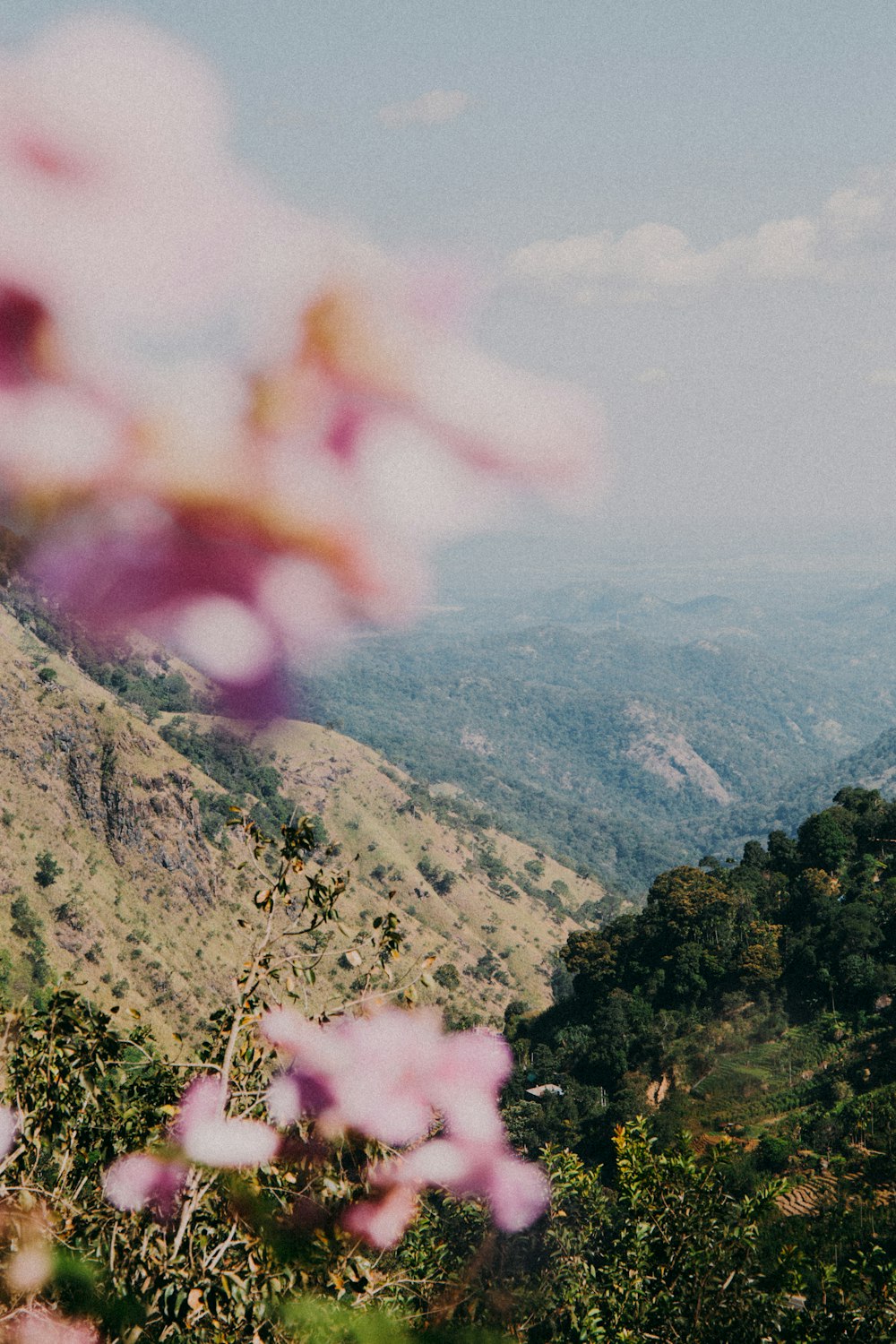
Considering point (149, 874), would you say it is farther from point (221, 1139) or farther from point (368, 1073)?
point (368, 1073)

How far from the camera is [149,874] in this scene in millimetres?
102438

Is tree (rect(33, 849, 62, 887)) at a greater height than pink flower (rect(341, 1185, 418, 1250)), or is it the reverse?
tree (rect(33, 849, 62, 887))

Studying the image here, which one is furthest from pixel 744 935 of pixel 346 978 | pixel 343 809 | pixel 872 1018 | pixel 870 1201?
pixel 343 809

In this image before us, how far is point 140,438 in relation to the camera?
1909mm

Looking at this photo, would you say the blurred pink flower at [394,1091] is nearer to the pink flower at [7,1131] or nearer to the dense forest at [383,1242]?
the dense forest at [383,1242]

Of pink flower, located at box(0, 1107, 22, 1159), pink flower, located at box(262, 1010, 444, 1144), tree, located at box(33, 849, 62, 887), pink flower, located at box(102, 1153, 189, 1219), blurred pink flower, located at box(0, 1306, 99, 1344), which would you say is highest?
tree, located at box(33, 849, 62, 887)

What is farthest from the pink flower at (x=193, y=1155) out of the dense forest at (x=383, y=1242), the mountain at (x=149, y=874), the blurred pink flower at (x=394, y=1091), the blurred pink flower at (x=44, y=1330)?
the mountain at (x=149, y=874)

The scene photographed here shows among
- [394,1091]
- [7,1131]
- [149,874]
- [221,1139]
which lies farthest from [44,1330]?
[149,874]

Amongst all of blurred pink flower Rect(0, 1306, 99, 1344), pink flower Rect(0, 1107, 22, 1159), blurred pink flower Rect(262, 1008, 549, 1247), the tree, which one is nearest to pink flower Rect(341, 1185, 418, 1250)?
blurred pink flower Rect(262, 1008, 549, 1247)

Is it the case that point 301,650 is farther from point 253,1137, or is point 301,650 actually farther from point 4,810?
point 4,810

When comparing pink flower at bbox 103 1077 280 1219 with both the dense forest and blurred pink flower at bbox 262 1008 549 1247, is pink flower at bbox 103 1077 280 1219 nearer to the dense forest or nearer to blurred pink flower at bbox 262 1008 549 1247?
the dense forest

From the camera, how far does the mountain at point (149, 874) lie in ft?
283

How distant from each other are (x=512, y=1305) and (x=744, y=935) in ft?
160

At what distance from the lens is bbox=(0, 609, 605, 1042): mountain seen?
86375 millimetres
